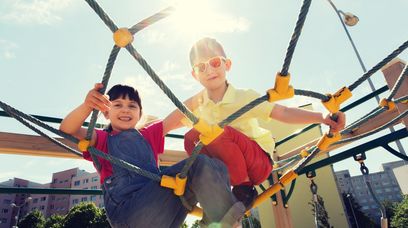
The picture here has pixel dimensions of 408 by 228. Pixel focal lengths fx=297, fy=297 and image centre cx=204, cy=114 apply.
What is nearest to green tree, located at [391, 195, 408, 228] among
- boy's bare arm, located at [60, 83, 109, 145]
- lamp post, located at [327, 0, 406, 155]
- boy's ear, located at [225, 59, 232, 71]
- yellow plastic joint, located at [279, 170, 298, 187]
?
lamp post, located at [327, 0, 406, 155]

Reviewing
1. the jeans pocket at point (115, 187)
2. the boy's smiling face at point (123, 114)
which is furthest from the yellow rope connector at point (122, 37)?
the boy's smiling face at point (123, 114)

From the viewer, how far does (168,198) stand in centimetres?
125

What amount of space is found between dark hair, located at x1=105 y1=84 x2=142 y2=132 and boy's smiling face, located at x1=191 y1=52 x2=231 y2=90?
15.0 inches

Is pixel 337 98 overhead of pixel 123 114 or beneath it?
beneath

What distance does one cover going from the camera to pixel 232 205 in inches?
43.9

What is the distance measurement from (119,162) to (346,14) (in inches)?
308

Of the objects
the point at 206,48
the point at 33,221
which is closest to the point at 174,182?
the point at 206,48

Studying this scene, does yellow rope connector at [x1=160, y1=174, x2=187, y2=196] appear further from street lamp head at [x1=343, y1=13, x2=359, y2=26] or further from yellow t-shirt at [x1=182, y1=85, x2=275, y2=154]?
street lamp head at [x1=343, y1=13, x2=359, y2=26]

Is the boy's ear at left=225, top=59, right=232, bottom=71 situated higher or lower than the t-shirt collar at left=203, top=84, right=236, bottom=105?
higher

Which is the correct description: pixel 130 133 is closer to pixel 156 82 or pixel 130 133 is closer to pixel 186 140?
pixel 186 140

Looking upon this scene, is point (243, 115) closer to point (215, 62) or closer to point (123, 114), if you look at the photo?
point (215, 62)

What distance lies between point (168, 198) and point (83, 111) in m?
0.57

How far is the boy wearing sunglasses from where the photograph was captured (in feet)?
4.82

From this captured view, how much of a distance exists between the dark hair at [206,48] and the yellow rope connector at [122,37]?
33.7 inches
